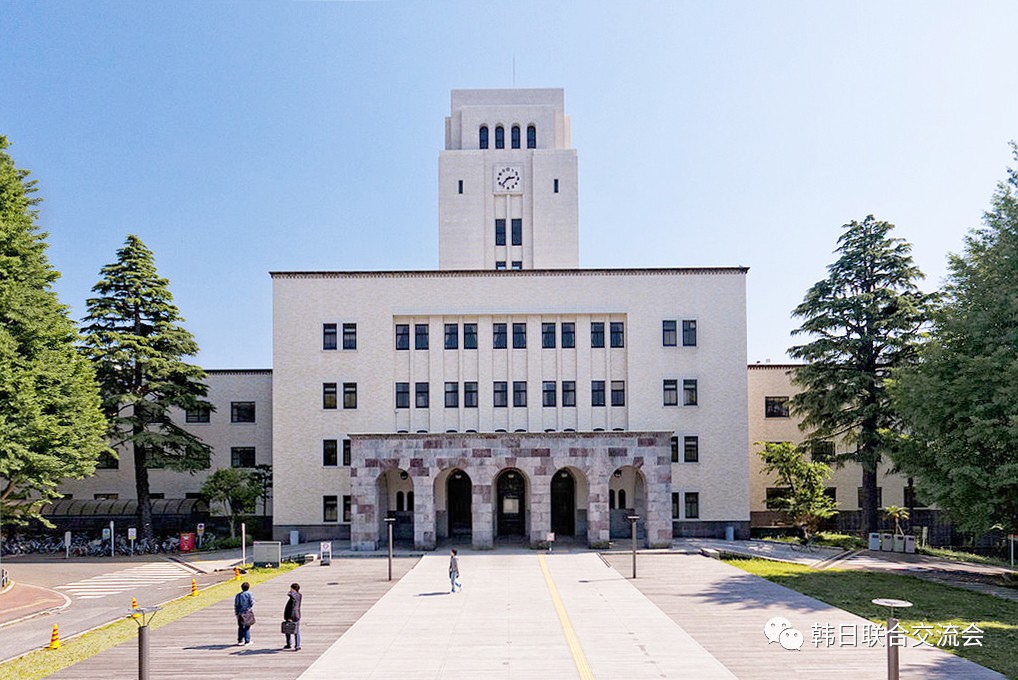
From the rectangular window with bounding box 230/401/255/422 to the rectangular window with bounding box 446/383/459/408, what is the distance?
14361 mm

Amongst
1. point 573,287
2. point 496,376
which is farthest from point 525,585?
point 573,287

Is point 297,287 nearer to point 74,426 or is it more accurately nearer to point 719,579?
point 74,426

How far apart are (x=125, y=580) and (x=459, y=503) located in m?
17.7

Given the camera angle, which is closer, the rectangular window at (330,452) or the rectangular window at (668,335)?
the rectangular window at (330,452)

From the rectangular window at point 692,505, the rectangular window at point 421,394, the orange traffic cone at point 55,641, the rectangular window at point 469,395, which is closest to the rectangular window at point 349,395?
the rectangular window at point 421,394

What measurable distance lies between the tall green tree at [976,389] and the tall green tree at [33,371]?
110 feet

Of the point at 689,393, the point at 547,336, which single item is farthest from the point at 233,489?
the point at 689,393

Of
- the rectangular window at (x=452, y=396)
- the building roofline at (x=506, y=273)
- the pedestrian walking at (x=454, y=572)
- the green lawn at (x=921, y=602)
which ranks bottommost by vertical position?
the green lawn at (x=921, y=602)

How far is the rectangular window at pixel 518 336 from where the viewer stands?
1633 inches

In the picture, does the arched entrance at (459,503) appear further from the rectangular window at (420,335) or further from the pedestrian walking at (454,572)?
the pedestrian walking at (454,572)

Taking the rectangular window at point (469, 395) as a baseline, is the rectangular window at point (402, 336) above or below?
above

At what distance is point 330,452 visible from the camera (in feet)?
135

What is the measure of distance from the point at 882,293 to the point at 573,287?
16.4 m

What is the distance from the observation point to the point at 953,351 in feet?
86.8
